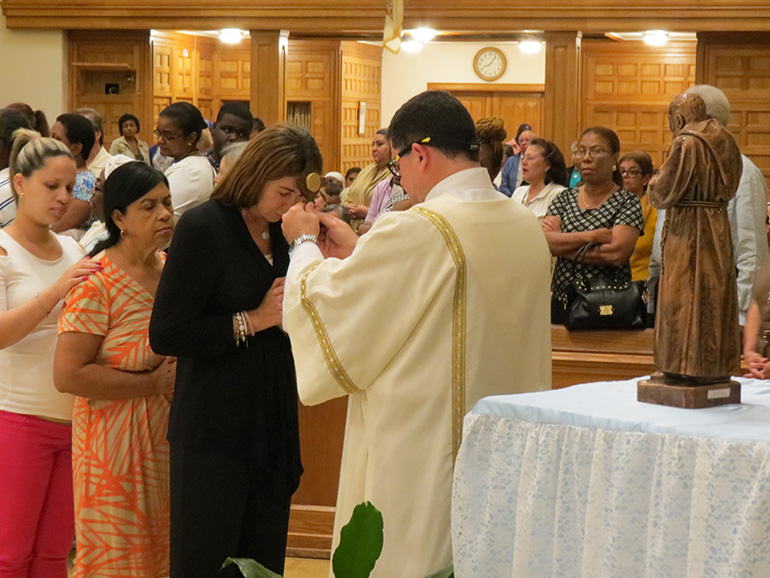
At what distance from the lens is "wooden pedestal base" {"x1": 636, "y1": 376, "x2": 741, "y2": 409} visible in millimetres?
2010

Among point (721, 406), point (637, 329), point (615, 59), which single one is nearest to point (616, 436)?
point (721, 406)

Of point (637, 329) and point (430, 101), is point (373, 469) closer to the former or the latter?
point (430, 101)

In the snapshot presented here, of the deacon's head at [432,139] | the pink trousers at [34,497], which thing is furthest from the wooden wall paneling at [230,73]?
the deacon's head at [432,139]

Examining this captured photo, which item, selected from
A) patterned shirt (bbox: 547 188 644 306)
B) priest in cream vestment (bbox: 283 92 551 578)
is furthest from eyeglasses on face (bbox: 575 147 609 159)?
priest in cream vestment (bbox: 283 92 551 578)

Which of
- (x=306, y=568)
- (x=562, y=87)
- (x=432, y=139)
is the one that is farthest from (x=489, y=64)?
(x=432, y=139)

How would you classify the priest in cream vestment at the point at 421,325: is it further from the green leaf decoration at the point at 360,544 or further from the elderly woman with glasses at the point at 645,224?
the elderly woman with glasses at the point at 645,224

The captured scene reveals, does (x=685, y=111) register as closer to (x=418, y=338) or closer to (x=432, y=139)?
(x=432, y=139)

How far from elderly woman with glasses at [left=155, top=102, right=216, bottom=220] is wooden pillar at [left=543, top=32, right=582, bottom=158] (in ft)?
18.1

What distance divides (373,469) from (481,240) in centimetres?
58

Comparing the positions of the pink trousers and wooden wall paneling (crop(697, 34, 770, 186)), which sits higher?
wooden wall paneling (crop(697, 34, 770, 186))

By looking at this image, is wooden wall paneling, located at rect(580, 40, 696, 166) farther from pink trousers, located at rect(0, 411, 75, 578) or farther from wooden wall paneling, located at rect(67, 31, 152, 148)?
pink trousers, located at rect(0, 411, 75, 578)

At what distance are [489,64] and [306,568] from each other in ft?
37.9

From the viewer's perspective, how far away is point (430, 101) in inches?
102

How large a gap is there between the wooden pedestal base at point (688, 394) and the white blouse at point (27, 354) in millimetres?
1950
